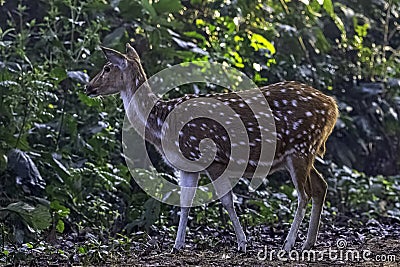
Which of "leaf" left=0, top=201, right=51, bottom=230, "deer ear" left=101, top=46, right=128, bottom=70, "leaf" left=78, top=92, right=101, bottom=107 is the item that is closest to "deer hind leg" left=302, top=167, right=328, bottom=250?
"deer ear" left=101, top=46, right=128, bottom=70

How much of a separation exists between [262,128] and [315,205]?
721 mm

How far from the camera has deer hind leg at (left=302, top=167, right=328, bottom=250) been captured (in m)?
5.95

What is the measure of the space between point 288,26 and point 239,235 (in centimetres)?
485

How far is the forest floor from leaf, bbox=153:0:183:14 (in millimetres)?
2615

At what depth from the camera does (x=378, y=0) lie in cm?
1238

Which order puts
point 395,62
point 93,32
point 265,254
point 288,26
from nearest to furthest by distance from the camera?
point 265,254 → point 93,32 → point 288,26 → point 395,62

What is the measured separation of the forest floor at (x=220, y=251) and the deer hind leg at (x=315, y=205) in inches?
3.3

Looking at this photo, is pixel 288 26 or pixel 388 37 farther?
pixel 388 37

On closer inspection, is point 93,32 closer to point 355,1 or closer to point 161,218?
point 161,218

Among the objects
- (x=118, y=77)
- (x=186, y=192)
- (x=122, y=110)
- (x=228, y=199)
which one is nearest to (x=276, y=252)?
(x=228, y=199)

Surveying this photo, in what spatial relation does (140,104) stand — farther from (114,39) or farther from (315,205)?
(114,39)

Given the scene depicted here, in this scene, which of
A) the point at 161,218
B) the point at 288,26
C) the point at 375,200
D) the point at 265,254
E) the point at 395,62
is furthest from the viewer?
the point at 395,62

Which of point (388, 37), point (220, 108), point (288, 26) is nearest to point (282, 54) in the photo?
point (288, 26)

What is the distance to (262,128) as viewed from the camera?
19.2ft
